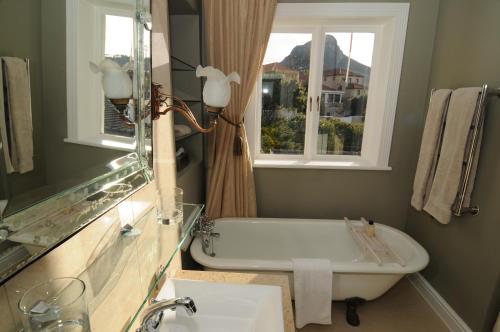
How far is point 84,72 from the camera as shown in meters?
Answer: 0.65

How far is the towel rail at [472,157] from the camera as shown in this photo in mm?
1636

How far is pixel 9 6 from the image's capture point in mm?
467

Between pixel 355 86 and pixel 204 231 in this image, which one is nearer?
pixel 204 231

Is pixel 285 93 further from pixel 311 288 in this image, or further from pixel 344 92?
pixel 311 288

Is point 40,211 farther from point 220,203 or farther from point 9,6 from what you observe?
point 220,203

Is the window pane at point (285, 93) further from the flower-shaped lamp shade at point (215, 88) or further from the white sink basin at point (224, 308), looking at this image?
the white sink basin at point (224, 308)

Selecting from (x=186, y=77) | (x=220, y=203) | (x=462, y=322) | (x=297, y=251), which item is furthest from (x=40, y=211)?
(x=462, y=322)

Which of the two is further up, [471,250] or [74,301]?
[74,301]

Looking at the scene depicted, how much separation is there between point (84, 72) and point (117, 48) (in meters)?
0.18

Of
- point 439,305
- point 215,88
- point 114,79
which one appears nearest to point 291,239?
point 439,305

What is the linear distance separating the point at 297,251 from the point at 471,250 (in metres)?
1.21

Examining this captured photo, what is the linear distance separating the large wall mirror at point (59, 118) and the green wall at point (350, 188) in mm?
1792

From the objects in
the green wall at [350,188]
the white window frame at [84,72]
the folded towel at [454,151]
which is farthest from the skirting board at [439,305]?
the white window frame at [84,72]

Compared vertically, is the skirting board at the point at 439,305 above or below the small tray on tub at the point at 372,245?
below
